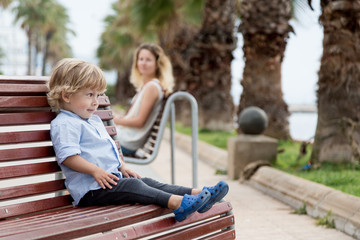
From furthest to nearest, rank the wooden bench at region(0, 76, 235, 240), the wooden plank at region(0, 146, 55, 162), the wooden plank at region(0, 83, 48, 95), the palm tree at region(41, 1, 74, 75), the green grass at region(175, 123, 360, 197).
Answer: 1. the palm tree at region(41, 1, 74, 75)
2. the green grass at region(175, 123, 360, 197)
3. the wooden plank at region(0, 83, 48, 95)
4. the wooden plank at region(0, 146, 55, 162)
5. the wooden bench at region(0, 76, 235, 240)

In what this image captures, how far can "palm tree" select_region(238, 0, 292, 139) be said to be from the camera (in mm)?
8469

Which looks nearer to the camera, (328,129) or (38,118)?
(38,118)

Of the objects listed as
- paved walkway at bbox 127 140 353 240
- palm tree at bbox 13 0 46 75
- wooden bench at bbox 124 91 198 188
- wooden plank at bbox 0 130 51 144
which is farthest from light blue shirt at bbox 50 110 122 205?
palm tree at bbox 13 0 46 75

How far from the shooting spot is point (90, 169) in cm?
240

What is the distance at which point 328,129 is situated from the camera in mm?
5547

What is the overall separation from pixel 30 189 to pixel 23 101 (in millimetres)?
465

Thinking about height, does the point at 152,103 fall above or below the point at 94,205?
above

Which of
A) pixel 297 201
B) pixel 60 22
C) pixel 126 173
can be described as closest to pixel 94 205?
pixel 126 173

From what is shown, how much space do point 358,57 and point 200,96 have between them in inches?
266

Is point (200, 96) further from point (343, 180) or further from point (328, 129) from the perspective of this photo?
point (343, 180)

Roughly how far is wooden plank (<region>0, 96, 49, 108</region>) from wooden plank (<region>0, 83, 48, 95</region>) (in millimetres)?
46

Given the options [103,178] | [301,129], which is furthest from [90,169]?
[301,129]

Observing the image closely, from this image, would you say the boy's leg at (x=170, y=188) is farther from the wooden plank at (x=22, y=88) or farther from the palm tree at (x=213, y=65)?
the palm tree at (x=213, y=65)

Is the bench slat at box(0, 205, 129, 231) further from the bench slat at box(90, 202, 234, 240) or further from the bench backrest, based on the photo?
the bench slat at box(90, 202, 234, 240)
